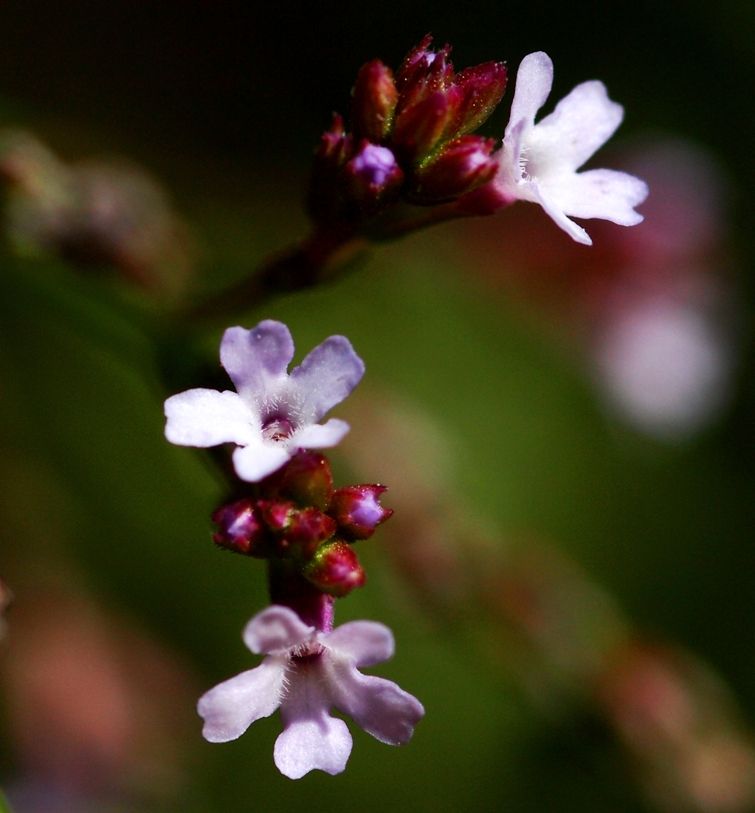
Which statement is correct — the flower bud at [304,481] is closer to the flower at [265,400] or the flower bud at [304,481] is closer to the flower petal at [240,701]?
the flower at [265,400]

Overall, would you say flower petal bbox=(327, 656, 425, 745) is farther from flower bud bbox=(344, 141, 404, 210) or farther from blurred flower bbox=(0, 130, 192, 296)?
blurred flower bbox=(0, 130, 192, 296)

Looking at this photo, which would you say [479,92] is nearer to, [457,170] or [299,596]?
[457,170]

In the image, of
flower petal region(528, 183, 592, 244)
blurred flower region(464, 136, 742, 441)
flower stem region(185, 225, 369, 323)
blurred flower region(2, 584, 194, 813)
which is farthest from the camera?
blurred flower region(464, 136, 742, 441)

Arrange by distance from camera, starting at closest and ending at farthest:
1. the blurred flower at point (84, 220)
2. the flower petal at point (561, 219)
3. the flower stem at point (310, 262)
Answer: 1. the flower petal at point (561, 219)
2. the flower stem at point (310, 262)
3. the blurred flower at point (84, 220)

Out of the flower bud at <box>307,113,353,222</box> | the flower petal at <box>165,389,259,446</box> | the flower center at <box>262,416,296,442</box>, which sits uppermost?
the flower bud at <box>307,113,353,222</box>

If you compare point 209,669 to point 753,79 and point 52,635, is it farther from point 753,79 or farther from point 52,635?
point 753,79

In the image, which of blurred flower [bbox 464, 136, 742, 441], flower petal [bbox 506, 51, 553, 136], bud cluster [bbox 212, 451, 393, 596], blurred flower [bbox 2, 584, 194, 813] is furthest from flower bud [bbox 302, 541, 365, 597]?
blurred flower [bbox 464, 136, 742, 441]

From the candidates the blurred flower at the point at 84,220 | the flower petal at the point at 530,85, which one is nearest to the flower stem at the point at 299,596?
the flower petal at the point at 530,85

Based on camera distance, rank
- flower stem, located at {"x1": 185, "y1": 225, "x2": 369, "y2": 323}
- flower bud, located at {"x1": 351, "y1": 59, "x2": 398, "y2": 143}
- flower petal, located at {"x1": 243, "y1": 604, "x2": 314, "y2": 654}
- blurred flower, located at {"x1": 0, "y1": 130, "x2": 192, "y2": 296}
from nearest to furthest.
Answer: flower petal, located at {"x1": 243, "y1": 604, "x2": 314, "y2": 654}
flower bud, located at {"x1": 351, "y1": 59, "x2": 398, "y2": 143}
flower stem, located at {"x1": 185, "y1": 225, "x2": 369, "y2": 323}
blurred flower, located at {"x1": 0, "y1": 130, "x2": 192, "y2": 296}
